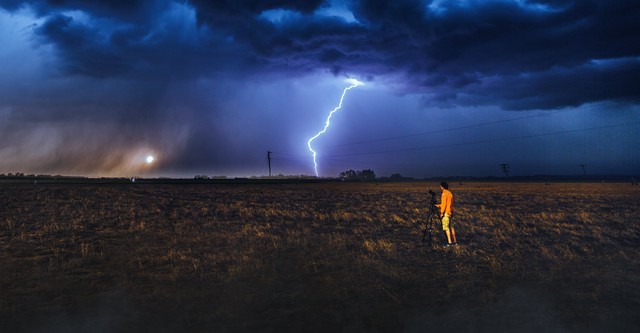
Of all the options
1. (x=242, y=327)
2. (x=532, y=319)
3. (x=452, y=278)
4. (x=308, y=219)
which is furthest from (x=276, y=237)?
(x=532, y=319)

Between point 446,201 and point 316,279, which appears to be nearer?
point 316,279

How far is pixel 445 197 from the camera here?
13062 mm

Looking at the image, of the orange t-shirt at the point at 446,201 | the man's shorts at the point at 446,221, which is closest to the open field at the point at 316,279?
the man's shorts at the point at 446,221

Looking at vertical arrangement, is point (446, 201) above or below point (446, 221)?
above

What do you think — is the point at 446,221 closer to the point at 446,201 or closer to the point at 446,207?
the point at 446,207

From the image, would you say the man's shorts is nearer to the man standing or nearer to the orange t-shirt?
the man standing

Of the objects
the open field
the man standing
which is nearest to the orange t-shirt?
the man standing

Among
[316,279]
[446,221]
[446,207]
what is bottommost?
[316,279]

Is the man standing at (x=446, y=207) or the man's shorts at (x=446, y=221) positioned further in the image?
the man's shorts at (x=446, y=221)

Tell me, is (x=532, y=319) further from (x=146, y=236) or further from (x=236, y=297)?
(x=146, y=236)

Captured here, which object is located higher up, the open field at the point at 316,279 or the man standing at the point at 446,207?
the man standing at the point at 446,207

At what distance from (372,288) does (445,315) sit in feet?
6.77

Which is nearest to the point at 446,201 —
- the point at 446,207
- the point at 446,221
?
the point at 446,207

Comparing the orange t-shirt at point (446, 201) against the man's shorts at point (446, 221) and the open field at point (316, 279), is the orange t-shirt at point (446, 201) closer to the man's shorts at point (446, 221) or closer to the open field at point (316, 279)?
the man's shorts at point (446, 221)
